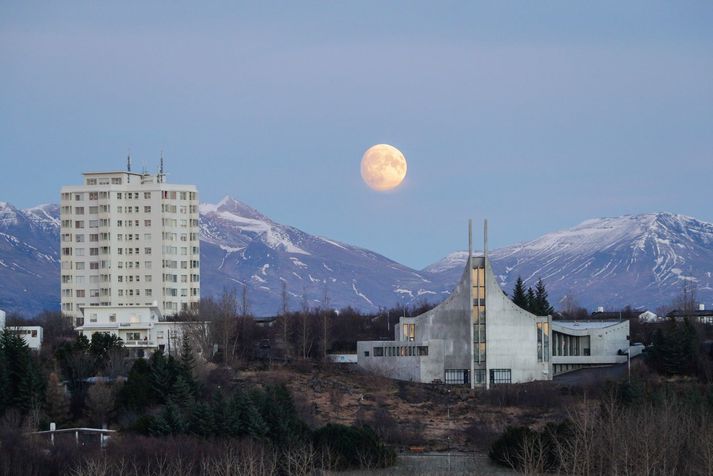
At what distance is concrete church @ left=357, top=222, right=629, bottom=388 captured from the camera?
11656cm

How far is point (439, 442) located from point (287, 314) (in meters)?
39.3

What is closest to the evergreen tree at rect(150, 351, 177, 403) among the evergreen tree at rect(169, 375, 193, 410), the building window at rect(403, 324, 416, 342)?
the evergreen tree at rect(169, 375, 193, 410)

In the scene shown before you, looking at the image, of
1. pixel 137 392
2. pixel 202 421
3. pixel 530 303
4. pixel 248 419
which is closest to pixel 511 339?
pixel 530 303

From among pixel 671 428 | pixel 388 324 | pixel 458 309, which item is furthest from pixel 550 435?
pixel 388 324

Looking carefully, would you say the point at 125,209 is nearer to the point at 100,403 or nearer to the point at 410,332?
the point at 410,332

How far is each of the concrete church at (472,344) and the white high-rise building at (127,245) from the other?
44980 mm

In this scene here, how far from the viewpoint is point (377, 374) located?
116m

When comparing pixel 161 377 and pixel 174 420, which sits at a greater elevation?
pixel 161 377

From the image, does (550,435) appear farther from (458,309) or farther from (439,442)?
(458,309)

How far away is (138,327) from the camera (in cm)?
12850

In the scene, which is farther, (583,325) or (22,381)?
(583,325)

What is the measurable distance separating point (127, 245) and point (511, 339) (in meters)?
53.7

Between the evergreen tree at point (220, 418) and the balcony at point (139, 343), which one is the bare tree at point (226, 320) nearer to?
the balcony at point (139, 343)

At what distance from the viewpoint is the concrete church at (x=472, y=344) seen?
382 ft
